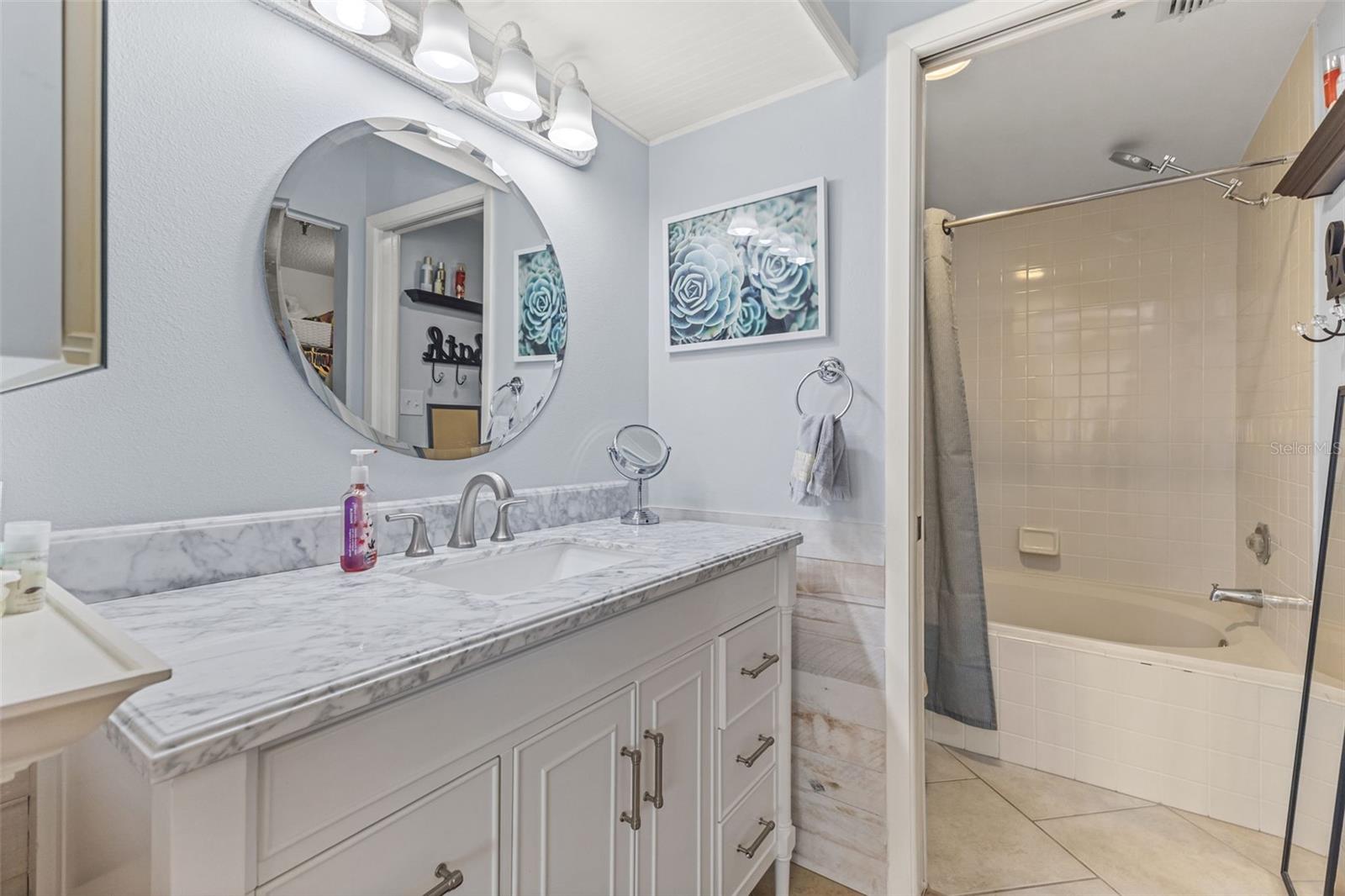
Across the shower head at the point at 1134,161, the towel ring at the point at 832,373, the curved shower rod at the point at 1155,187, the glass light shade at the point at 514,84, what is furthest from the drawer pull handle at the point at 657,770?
the shower head at the point at 1134,161

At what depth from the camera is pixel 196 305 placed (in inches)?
38.9

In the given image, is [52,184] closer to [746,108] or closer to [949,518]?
[746,108]

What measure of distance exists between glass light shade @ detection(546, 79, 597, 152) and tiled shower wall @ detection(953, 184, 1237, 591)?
2.48 m

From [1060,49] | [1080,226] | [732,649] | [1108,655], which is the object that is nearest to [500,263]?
[732,649]

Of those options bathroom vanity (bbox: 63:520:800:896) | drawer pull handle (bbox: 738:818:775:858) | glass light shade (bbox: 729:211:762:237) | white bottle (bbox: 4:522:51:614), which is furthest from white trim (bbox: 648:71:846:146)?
drawer pull handle (bbox: 738:818:775:858)

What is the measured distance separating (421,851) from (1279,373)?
2.71 m

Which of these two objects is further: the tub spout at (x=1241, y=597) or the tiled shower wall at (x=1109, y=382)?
the tiled shower wall at (x=1109, y=382)

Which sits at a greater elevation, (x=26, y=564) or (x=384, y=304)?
(x=384, y=304)

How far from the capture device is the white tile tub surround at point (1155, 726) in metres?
1.70

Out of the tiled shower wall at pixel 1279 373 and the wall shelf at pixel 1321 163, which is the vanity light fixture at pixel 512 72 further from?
the tiled shower wall at pixel 1279 373

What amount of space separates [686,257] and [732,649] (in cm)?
119

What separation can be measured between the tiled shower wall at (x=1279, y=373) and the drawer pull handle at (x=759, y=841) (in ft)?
5.22

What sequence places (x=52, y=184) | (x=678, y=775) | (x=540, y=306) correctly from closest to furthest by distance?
1. (x=52, y=184)
2. (x=678, y=775)
3. (x=540, y=306)
